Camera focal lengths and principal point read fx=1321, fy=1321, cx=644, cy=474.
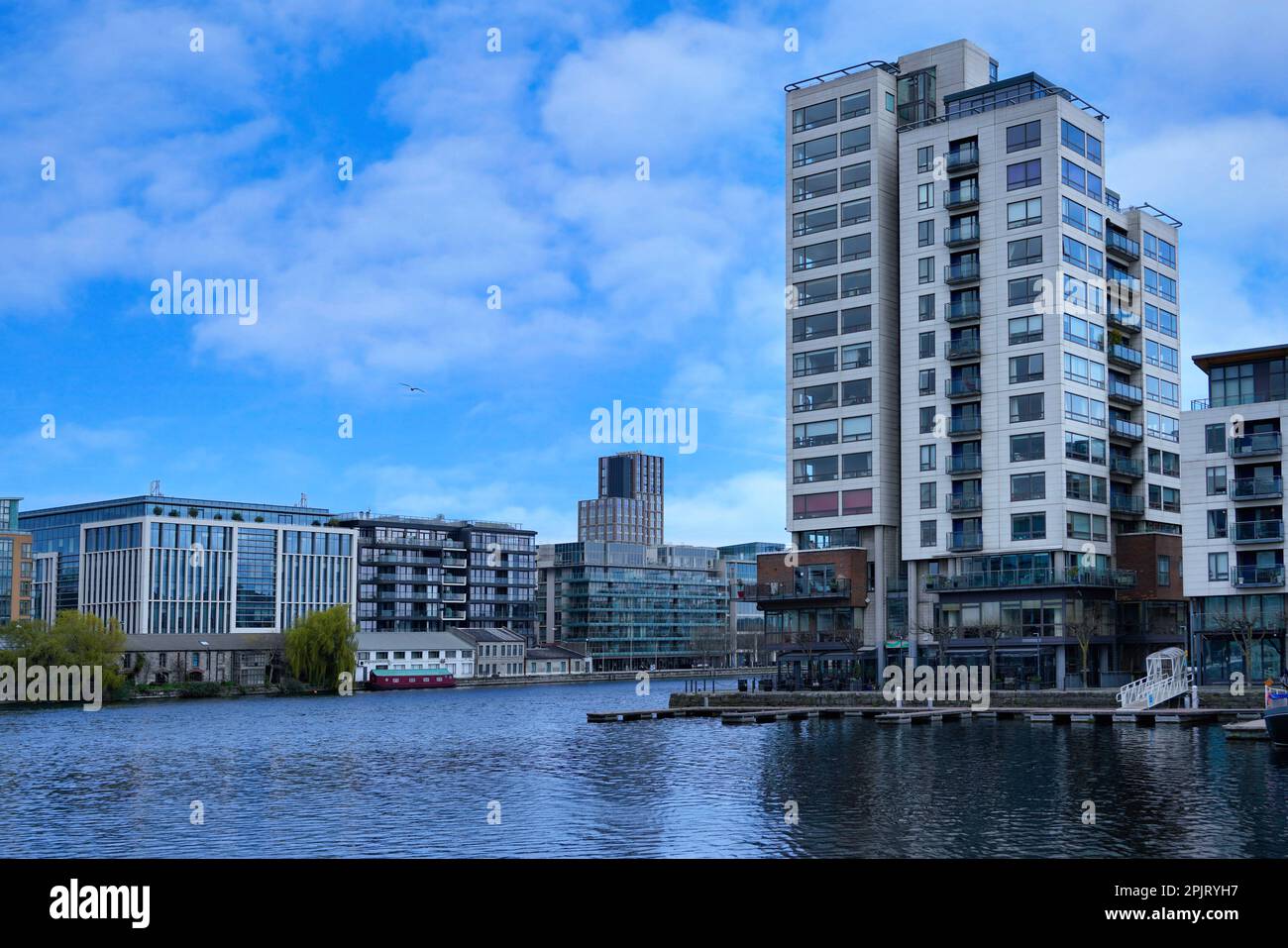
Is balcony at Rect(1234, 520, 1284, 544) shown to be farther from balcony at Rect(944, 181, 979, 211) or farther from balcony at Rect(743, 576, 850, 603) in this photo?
balcony at Rect(944, 181, 979, 211)

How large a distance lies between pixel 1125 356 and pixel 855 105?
111ft

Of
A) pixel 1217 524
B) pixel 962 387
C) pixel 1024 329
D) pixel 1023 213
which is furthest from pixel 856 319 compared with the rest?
pixel 1217 524

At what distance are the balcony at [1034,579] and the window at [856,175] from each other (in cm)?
3695

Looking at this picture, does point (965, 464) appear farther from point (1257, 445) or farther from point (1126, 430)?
point (1257, 445)

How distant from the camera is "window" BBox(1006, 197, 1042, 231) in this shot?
11219 centimetres

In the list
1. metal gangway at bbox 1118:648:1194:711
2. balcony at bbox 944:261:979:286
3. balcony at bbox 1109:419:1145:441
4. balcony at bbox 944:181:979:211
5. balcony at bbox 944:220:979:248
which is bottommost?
metal gangway at bbox 1118:648:1194:711

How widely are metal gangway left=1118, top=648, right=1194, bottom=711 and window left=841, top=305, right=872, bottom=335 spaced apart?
40.3 meters

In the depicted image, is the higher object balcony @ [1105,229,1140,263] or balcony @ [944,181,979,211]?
balcony @ [944,181,979,211]

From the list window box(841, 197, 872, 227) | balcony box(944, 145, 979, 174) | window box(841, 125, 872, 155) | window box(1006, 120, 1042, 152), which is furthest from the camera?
window box(841, 125, 872, 155)

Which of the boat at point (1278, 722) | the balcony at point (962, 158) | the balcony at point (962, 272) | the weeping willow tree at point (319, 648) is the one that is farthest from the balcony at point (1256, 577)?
the weeping willow tree at point (319, 648)

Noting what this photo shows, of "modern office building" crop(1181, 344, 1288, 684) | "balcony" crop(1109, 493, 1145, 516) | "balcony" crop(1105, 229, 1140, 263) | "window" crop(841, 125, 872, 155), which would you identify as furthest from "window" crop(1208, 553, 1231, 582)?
"window" crop(841, 125, 872, 155)

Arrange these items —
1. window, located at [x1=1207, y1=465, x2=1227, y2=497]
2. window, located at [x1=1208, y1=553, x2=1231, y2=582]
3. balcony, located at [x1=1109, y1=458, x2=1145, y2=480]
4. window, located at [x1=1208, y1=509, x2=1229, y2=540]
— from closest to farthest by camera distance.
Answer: window, located at [x1=1208, y1=553, x2=1231, y2=582] → window, located at [x1=1207, y1=465, x2=1227, y2=497] → window, located at [x1=1208, y1=509, x2=1229, y2=540] → balcony, located at [x1=1109, y1=458, x2=1145, y2=480]

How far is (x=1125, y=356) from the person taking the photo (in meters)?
121
